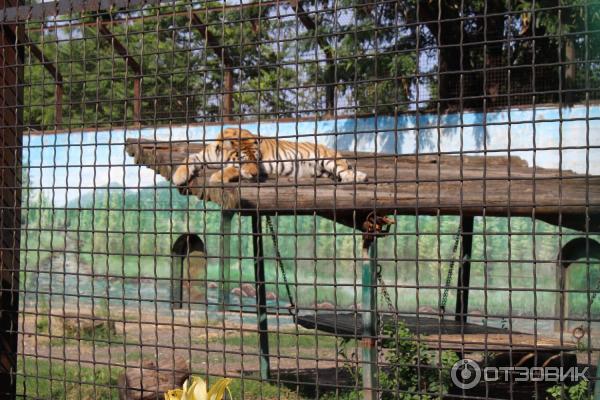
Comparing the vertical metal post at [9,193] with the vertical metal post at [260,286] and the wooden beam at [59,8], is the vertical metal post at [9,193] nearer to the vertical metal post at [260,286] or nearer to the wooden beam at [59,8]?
the wooden beam at [59,8]

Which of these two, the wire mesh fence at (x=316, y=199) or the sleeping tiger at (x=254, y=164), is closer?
the wire mesh fence at (x=316, y=199)

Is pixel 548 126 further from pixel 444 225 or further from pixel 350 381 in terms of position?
pixel 350 381

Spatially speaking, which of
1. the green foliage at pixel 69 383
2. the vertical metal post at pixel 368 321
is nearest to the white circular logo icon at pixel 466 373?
the vertical metal post at pixel 368 321

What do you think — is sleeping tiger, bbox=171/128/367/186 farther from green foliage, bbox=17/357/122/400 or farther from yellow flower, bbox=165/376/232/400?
yellow flower, bbox=165/376/232/400

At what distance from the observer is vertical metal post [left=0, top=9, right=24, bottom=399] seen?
4.26 metres

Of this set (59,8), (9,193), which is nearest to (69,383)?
(9,193)

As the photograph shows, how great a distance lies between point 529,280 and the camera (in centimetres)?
1016

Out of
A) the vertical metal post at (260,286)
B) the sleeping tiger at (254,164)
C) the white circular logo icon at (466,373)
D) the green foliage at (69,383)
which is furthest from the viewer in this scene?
the sleeping tiger at (254,164)

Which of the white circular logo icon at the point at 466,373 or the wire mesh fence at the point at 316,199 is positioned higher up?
the wire mesh fence at the point at 316,199

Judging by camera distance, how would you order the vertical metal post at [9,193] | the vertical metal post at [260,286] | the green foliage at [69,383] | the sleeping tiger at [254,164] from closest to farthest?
the vertical metal post at [260,286]
the vertical metal post at [9,193]
the green foliage at [69,383]
the sleeping tiger at [254,164]

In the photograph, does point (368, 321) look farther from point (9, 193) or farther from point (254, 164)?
point (254, 164)

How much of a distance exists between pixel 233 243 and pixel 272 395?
563cm

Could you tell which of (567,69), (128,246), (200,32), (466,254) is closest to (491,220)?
(567,69)

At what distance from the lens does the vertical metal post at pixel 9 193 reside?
4258 millimetres
